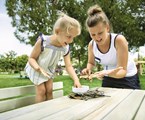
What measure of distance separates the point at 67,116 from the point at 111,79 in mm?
1351

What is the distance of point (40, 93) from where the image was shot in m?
2.44

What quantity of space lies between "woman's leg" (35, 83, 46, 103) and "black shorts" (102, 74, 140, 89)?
0.61 m

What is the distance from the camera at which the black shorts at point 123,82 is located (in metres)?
2.48

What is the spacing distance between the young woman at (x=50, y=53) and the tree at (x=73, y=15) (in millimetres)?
11136

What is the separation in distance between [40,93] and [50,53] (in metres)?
0.38

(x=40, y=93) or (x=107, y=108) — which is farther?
(x=40, y=93)

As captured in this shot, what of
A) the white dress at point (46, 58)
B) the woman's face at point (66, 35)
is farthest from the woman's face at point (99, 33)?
the white dress at point (46, 58)

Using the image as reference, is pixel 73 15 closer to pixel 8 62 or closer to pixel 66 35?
pixel 8 62

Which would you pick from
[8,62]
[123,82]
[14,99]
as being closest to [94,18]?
[123,82]

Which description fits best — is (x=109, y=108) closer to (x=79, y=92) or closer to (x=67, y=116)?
Result: (x=67, y=116)

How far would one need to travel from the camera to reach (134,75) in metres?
2.49

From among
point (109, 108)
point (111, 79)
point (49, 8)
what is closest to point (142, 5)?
point (49, 8)

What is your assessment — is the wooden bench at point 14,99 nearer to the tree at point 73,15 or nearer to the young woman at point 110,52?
the young woman at point 110,52

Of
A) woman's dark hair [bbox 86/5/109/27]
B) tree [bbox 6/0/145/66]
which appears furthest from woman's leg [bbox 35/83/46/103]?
tree [bbox 6/0/145/66]
